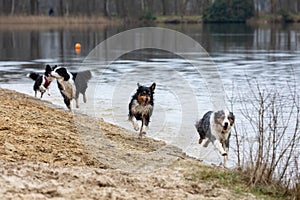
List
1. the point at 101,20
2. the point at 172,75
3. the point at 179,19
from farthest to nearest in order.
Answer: the point at 179,19 < the point at 101,20 < the point at 172,75

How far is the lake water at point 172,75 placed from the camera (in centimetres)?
1320

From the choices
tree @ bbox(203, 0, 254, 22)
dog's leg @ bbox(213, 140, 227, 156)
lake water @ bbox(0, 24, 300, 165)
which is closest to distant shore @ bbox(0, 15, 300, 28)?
tree @ bbox(203, 0, 254, 22)

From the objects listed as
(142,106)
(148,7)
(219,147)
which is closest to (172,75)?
(142,106)

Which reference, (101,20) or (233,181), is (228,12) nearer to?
(101,20)

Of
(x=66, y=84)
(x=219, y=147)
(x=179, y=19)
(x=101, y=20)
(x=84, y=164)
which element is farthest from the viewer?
(x=179, y=19)

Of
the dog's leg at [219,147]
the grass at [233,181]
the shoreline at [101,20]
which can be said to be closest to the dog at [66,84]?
the dog's leg at [219,147]

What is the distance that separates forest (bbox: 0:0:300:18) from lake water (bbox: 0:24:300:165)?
126 feet

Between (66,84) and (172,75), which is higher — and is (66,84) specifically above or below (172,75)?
above

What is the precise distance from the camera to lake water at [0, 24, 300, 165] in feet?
43.3

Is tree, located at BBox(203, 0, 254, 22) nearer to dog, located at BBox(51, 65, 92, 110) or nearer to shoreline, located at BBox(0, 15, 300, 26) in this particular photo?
shoreline, located at BBox(0, 15, 300, 26)

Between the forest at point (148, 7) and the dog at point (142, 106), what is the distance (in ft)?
212

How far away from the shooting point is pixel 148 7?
85.2 metres

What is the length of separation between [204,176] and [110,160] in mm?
1440

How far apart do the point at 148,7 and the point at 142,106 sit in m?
75.0
